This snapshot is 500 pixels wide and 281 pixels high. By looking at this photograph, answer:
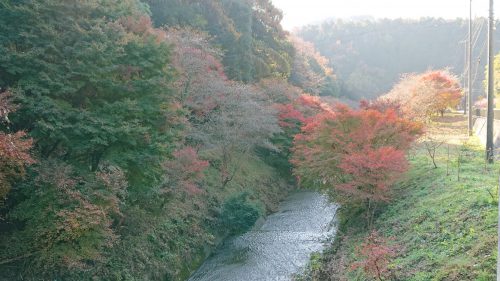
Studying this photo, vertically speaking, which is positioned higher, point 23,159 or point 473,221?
point 23,159

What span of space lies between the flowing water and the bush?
2.52 feet

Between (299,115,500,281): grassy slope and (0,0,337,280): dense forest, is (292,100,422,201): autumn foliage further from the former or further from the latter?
(0,0,337,280): dense forest

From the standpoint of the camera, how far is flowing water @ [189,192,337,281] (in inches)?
691

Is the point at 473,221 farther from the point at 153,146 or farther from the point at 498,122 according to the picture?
the point at 498,122

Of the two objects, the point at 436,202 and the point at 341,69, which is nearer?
the point at 436,202

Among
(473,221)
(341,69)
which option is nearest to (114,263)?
(473,221)

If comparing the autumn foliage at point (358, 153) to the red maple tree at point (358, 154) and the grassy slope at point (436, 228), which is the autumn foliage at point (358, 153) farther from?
the grassy slope at point (436, 228)

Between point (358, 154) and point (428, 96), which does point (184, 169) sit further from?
point (428, 96)

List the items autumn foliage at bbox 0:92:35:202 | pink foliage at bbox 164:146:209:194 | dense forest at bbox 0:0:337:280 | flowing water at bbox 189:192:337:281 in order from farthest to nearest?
1. pink foliage at bbox 164:146:209:194
2. flowing water at bbox 189:192:337:281
3. dense forest at bbox 0:0:337:280
4. autumn foliage at bbox 0:92:35:202

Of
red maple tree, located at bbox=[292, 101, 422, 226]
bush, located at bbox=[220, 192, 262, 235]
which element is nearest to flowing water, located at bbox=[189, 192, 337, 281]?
bush, located at bbox=[220, 192, 262, 235]

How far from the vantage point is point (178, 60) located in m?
23.2

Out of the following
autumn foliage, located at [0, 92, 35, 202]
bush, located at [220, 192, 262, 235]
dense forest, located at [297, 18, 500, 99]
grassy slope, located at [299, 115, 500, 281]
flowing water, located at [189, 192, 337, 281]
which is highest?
dense forest, located at [297, 18, 500, 99]

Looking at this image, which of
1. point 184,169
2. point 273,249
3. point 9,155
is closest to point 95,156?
point 184,169

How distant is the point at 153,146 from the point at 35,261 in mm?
4862
